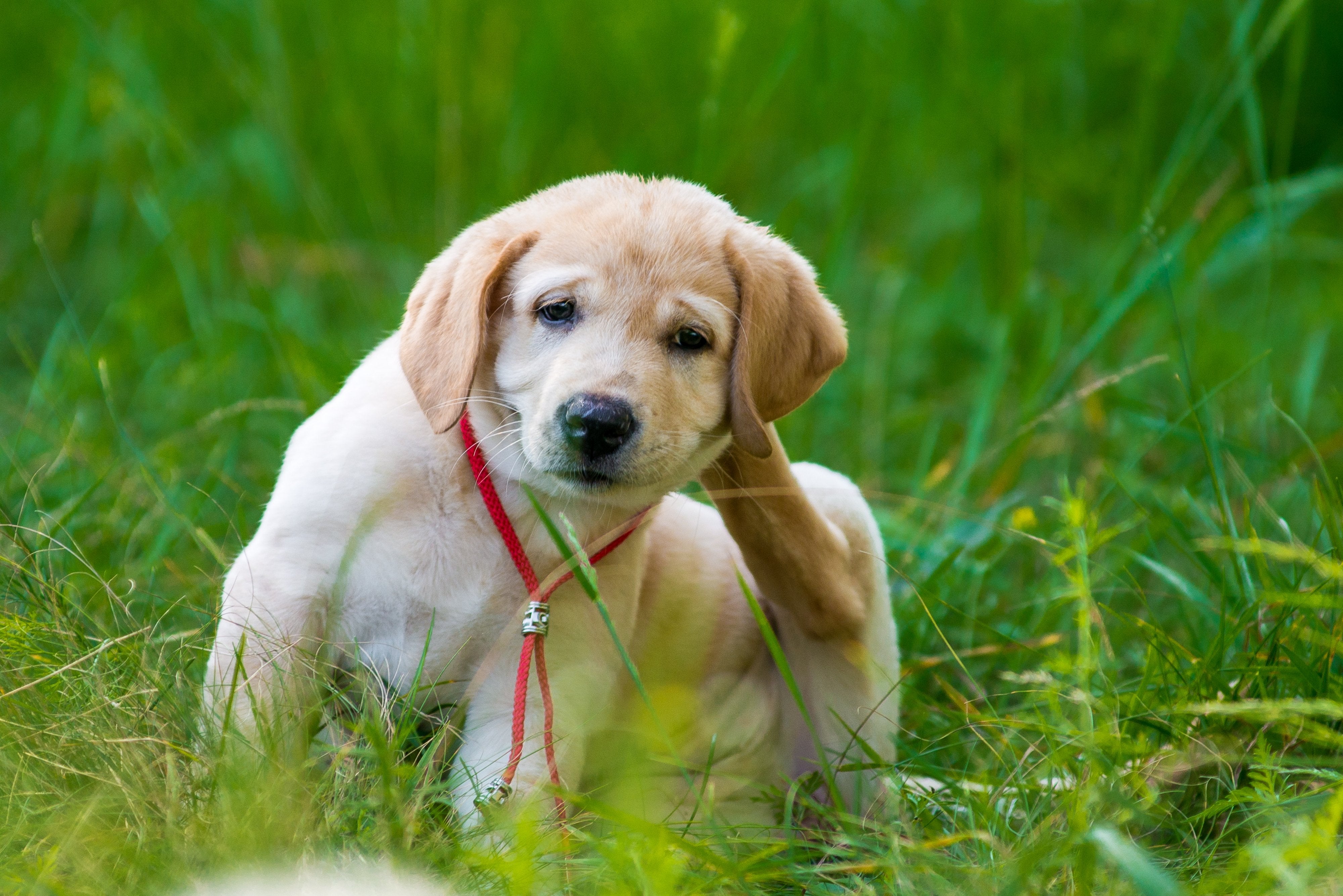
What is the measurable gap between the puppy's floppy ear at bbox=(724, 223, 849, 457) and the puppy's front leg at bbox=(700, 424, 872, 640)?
12 cm

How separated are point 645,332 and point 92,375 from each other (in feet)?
8.19

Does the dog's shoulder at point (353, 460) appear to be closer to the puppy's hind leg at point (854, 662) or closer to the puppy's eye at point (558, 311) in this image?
the puppy's eye at point (558, 311)

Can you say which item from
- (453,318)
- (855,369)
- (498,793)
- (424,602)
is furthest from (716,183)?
(498,793)

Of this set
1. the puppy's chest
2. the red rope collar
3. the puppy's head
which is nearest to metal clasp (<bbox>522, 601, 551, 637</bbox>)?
the red rope collar

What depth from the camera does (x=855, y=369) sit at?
209 inches

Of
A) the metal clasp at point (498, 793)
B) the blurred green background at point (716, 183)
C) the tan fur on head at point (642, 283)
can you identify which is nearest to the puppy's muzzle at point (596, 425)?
the tan fur on head at point (642, 283)

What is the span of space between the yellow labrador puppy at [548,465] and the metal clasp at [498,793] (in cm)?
3

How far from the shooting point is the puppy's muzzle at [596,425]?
2330 mm

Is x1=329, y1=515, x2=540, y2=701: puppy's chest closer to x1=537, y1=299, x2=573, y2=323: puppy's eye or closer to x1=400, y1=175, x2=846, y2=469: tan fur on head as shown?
x1=400, y1=175, x2=846, y2=469: tan fur on head

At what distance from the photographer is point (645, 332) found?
2.50 meters

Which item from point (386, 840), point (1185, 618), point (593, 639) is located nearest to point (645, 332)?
point (593, 639)

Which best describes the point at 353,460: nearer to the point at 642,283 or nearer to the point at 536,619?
the point at 536,619

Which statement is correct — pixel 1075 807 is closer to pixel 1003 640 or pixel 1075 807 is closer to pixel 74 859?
pixel 1003 640

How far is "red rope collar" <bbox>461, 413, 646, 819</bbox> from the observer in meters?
2.31
